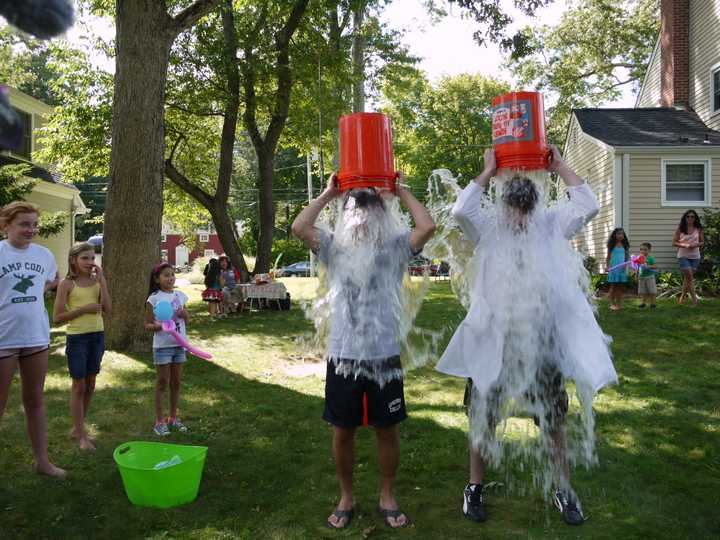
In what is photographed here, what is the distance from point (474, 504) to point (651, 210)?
45.8ft

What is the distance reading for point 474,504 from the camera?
3334 mm

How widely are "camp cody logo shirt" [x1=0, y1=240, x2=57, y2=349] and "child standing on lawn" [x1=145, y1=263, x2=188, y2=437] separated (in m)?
0.95

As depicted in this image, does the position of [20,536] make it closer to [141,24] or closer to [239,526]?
[239,526]

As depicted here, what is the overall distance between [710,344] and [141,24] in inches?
329

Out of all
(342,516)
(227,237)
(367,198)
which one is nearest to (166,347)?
(342,516)

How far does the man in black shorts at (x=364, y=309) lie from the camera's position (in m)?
3.07

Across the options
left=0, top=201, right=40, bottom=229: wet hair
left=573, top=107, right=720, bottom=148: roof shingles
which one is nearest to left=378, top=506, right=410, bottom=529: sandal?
left=0, top=201, right=40, bottom=229: wet hair

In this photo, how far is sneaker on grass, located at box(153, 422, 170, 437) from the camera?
489 centimetres

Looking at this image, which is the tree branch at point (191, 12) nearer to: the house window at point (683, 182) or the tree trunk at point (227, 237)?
the tree trunk at point (227, 237)

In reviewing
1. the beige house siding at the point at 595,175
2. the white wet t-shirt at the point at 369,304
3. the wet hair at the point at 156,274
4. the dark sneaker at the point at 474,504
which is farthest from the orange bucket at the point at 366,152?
the beige house siding at the point at 595,175

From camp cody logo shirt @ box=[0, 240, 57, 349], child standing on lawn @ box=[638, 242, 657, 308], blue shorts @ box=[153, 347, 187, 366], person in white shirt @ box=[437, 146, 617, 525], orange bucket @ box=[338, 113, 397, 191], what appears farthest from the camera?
child standing on lawn @ box=[638, 242, 657, 308]

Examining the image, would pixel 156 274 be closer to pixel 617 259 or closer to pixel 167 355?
pixel 167 355

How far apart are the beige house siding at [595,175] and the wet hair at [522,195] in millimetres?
12543

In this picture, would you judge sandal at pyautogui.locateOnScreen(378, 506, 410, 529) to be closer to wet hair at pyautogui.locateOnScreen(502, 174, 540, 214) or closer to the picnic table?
wet hair at pyautogui.locateOnScreen(502, 174, 540, 214)
